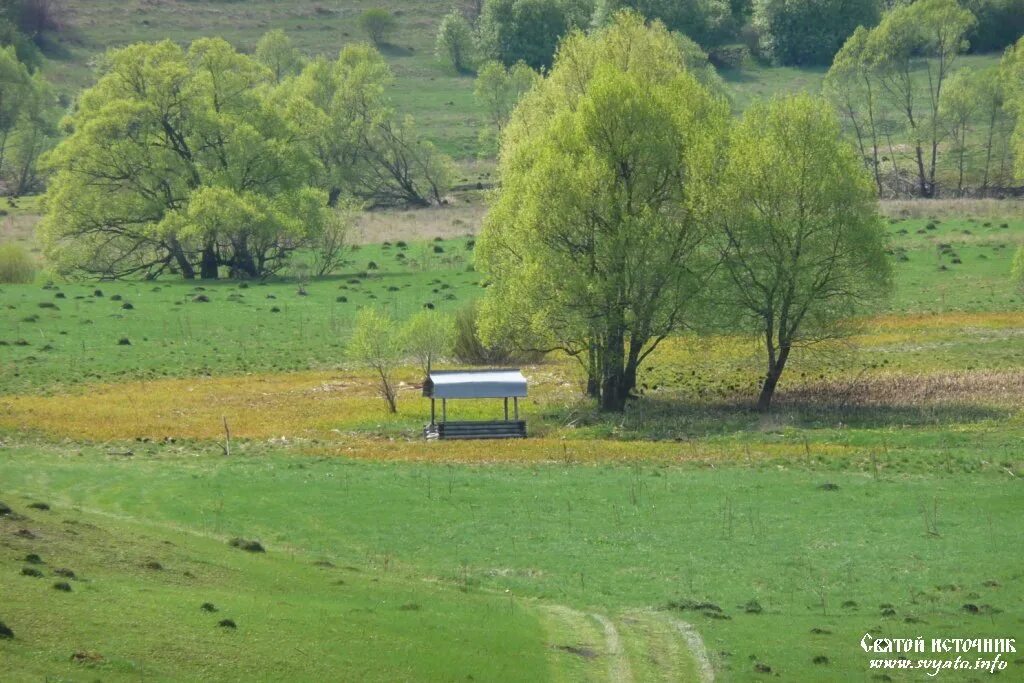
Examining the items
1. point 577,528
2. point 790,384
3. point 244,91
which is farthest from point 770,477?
point 244,91

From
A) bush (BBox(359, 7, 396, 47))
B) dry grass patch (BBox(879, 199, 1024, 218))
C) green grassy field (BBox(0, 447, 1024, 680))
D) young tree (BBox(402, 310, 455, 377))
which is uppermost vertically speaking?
bush (BBox(359, 7, 396, 47))

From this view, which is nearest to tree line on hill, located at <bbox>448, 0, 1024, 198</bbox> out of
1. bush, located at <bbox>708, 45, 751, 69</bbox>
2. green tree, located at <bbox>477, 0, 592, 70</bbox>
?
bush, located at <bbox>708, 45, 751, 69</bbox>

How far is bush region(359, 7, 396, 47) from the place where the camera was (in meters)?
171

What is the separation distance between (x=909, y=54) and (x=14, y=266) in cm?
7787

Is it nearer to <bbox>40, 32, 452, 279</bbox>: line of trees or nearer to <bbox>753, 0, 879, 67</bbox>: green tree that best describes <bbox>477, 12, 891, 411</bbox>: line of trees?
<bbox>40, 32, 452, 279</bbox>: line of trees

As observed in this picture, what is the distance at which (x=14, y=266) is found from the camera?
86250 millimetres

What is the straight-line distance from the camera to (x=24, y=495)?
35.1m

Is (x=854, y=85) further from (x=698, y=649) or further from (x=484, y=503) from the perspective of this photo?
(x=698, y=649)

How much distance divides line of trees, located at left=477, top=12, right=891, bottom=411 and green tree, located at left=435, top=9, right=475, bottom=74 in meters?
114

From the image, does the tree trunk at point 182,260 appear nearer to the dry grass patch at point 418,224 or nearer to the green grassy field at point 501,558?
the dry grass patch at point 418,224

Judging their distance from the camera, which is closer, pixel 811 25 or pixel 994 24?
pixel 994 24

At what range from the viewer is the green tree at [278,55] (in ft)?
490

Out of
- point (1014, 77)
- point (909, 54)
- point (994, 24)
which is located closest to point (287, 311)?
point (1014, 77)

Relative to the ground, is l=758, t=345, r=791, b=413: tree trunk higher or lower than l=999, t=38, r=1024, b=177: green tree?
lower
